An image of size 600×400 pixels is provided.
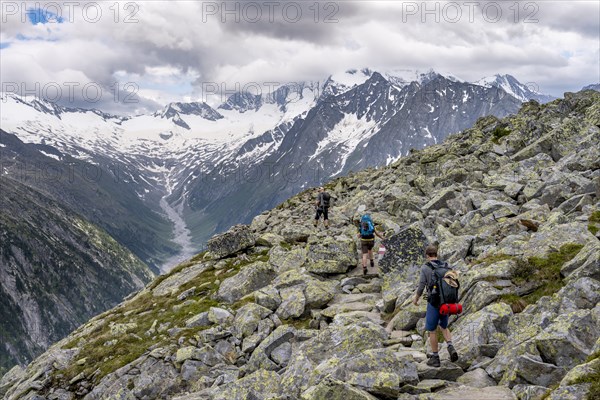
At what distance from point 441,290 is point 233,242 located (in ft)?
81.4

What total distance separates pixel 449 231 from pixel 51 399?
77.1 ft

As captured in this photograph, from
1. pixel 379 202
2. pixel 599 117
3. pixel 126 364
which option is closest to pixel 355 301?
pixel 126 364

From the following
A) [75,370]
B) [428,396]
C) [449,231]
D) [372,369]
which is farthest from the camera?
[449,231]

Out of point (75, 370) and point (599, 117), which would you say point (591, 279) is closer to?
point (75, 370)

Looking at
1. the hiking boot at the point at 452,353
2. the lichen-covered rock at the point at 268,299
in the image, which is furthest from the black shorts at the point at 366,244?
the hiking boot at the point at 452,353

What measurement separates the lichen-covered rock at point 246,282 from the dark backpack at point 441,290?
1604cm

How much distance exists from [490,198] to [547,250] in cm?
1296

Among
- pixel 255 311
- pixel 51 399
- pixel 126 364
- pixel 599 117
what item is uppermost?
pixel 599 117

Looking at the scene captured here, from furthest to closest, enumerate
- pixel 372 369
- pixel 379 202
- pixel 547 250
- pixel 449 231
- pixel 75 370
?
pixel 379 202 → pixel 449 231 → pixel 75 370 → pixel 547 250 → pixel 372 369

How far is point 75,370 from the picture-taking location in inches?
1012

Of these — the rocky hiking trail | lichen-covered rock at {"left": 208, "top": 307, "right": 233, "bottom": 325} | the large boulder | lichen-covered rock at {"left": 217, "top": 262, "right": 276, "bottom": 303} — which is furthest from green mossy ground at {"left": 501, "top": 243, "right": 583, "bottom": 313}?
lichen-covered rock at {"left": 217, "top": 262, "right": 276, "bottom": 303}

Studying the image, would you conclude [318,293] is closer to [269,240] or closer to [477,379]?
[477,379]

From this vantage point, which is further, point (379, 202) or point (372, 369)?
point (379, 202)

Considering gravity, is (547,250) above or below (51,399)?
above
